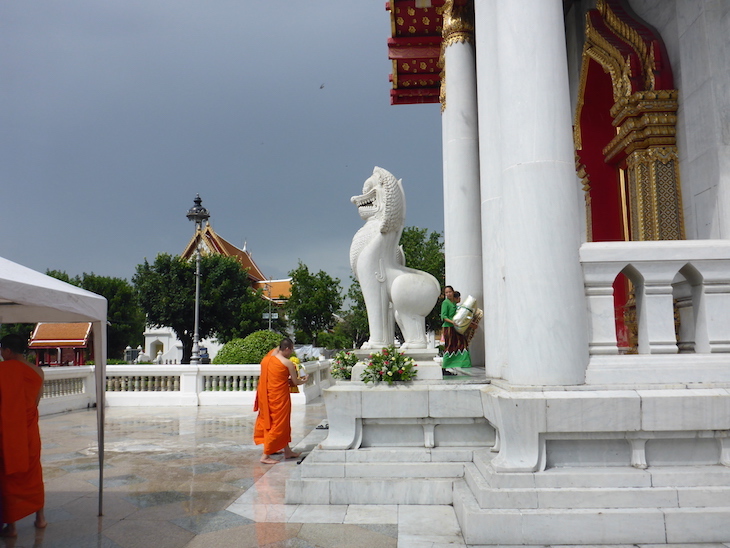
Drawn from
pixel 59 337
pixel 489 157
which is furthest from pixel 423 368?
pixel 59 337

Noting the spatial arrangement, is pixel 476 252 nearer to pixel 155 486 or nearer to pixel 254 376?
pixel 155 486

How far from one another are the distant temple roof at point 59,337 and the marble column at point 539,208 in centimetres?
4493

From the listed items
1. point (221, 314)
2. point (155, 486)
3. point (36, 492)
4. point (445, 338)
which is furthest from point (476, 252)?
point (221, 314)

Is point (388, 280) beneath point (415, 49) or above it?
beneath

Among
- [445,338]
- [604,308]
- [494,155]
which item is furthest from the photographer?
[445,338]

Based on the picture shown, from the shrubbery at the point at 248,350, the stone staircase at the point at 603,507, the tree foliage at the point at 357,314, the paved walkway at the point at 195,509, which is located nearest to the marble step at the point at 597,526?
the stone staircase at the point at 603,507

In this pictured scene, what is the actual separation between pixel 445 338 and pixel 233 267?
4115 cm

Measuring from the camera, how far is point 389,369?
5965 millimetres

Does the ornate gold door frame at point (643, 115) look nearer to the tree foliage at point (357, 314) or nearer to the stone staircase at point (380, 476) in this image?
the stone staircase at point (380, 476)

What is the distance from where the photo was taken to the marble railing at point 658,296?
4789mm

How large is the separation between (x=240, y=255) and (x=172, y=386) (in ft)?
182

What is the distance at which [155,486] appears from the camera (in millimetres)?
6566

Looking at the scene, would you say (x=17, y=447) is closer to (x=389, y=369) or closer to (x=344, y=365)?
(x=344, y=365)

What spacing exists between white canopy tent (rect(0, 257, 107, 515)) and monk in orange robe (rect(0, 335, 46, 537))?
1.74 ft
